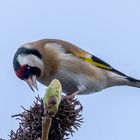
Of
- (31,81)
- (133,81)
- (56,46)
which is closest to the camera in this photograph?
(31,81)

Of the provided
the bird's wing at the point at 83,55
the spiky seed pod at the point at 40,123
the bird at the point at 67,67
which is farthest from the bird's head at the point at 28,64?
the spiky seed pod at the point at 40,123

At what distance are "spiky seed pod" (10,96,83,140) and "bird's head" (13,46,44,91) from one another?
2356 mm

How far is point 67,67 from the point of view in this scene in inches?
246

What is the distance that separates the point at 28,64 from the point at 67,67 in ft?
2.23

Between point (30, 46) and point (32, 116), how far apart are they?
13.2 ft

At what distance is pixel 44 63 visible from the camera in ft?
20.4

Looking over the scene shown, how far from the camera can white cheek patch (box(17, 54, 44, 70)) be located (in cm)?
576

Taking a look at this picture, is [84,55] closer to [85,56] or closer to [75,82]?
[85,56]

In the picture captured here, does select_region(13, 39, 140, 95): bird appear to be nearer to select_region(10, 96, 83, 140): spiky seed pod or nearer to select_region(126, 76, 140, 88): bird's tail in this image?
select_region(126, 76, 140, 88): bird's tail

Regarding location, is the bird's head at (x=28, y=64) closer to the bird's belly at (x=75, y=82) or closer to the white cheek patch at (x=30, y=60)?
the white cheek patch at (x=30, y=60)

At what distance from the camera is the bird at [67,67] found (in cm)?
596

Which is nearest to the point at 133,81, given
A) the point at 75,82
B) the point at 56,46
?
the point at 75,82

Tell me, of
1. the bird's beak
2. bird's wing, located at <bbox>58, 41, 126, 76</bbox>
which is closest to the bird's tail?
bird's wing, located at <bbox>58, 41, 126, 76</bbox>

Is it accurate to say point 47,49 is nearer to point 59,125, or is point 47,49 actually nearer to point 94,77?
point 94,77
